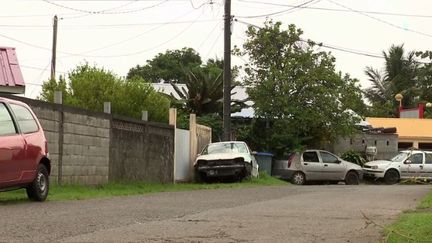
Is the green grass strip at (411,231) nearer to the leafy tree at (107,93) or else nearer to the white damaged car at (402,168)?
the leafy tree at (107,93)

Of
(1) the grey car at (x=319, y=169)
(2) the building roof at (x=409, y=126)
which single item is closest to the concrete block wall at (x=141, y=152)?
(1) the grey car at (x=319, y=169)

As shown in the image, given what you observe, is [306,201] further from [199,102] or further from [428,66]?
[199,102]

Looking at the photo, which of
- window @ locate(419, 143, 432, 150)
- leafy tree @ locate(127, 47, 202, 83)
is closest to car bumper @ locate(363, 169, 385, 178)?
window @ locate(419, 143, 432, 150)

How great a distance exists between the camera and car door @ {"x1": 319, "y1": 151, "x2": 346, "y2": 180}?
26.1 meters

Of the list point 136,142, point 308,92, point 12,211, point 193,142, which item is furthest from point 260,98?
point 12,211

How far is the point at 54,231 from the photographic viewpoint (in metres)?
7.55

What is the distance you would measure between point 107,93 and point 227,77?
466 centimetres

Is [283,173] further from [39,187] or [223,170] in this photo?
[39,187]

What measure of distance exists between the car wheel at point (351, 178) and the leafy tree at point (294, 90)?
229 centimetres

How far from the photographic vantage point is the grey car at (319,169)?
26094mm

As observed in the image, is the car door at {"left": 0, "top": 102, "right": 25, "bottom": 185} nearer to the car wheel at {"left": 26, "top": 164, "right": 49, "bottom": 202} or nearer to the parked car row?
the car wheel at {"left": 26, "top": 164, "right": 49, "bottom": 202}

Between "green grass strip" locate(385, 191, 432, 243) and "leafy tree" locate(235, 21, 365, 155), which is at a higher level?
"leafy tree" locate(235, 21, 365, 155)

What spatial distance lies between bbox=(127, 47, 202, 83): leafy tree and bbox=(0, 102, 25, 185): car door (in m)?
45.4

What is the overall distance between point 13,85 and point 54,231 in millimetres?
8324
